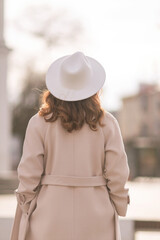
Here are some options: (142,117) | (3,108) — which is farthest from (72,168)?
(142,117)

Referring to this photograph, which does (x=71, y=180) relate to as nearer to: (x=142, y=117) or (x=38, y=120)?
(x=38, y=120)

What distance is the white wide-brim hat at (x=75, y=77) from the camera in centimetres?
396

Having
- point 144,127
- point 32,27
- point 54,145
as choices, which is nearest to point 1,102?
point 32,27

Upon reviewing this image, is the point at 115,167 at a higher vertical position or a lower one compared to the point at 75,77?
lower

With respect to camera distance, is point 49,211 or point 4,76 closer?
point 49,211

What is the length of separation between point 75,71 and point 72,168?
1.97ft

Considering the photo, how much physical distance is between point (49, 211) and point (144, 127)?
72408mm

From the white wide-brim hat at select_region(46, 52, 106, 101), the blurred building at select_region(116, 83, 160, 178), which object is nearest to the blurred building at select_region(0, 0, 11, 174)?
the white wide-brim hat at select_region(46, 52, 106, 101)

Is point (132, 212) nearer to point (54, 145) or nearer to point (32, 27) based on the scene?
point (54, 145)

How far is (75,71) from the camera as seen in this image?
4.04 m

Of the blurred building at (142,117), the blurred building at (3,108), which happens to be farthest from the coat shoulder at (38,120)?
the blurred building at (142,117)

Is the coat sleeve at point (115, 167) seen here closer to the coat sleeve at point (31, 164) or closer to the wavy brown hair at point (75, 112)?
the wavy brown hair at point (75, 112)

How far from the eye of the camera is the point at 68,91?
3.97m

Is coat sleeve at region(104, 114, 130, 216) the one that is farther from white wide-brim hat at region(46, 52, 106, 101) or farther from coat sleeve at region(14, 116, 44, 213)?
coat sleeve at region(14, 116, 44, 213)
